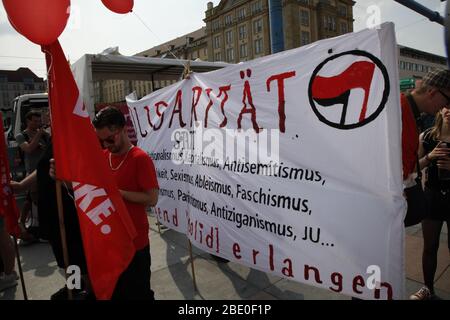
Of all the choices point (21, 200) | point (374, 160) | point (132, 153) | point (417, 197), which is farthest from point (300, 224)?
point (21, 200)

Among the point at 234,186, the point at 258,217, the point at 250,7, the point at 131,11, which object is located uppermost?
the point at 250,7

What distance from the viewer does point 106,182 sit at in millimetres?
2057

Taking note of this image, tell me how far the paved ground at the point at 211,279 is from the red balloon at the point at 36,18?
2.42 m

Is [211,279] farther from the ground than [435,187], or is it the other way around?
[435,187]

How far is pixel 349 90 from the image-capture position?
1962 mm

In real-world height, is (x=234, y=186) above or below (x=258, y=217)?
above

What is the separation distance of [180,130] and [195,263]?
1.55 metres

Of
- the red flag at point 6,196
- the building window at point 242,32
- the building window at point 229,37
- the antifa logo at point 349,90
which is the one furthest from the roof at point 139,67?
the building window at point 229,37

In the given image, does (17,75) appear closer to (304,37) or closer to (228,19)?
(228,19)

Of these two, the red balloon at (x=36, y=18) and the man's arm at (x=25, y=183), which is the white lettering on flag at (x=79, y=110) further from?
the man's arm at (x=25, y=183)

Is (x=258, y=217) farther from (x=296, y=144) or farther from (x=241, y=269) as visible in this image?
(x=241, y=269)

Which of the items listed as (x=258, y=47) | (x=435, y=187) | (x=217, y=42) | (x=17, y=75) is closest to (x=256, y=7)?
(x=258, y=47)

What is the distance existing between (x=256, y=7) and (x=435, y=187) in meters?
64.1

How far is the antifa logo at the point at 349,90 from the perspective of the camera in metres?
1.85
